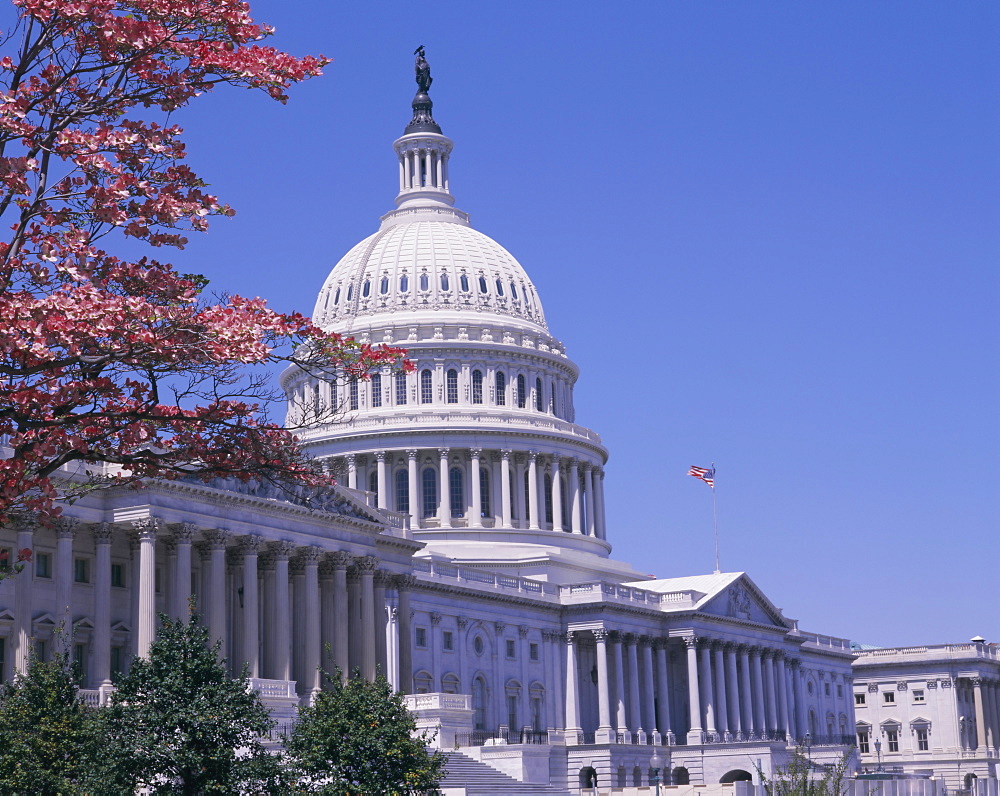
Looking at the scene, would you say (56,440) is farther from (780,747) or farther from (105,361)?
(780,747)

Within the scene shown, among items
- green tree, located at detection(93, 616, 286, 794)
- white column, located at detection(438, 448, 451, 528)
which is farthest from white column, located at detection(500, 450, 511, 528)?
green tree, located at detection(93, 616, 286, 794)

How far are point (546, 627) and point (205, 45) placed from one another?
97.0m

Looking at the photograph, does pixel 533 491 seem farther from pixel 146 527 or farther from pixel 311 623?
pixel 146 527

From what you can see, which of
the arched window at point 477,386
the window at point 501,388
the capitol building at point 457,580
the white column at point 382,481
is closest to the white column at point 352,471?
the capitol building at point 457,580

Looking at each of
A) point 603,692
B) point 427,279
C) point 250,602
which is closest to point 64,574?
point 250,602

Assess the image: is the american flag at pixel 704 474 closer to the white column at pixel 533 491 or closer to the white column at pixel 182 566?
the white column at pixel 533 491

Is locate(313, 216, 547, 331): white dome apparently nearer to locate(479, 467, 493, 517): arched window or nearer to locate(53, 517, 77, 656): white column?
locate(479, 467, 493, 517): arched window

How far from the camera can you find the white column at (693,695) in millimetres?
124562

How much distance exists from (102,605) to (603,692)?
5450 centimetres

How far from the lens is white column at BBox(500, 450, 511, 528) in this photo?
13325 cm

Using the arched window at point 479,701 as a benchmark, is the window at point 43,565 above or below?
above

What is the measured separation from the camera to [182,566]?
2931 inches

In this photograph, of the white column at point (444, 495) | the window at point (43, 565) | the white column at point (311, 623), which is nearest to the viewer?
the window at point (43, 565)

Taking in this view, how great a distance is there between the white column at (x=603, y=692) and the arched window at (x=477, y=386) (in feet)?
82.9
